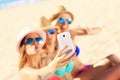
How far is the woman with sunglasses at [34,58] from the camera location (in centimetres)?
237

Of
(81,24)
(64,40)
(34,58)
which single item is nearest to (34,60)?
(34,58)

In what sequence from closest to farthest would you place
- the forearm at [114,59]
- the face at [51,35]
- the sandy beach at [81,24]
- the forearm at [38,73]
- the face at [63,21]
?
the forearm at [38,73] < the face at [51,35] < the face at [63,21] < the forearm at [114,59] < the sandy beach at [81,24]

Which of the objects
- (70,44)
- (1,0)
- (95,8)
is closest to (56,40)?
(70,44)

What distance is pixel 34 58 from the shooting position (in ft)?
7.97

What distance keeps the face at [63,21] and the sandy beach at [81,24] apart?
0.20 metres

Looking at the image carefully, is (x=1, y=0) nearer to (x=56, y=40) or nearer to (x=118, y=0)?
(x=118, y=0)

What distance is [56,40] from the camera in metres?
2.53

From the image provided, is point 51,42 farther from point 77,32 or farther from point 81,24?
point 81,24

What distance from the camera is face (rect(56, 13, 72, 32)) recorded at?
2631 millimetres

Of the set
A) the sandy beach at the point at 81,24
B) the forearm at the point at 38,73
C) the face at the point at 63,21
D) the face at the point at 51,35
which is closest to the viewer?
the forearm at the point at 38,73

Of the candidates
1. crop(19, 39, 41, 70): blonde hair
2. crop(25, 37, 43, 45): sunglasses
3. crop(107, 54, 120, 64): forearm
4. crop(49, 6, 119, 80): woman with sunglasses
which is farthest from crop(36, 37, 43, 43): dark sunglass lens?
crop(107, 54, 120, 64): forearm

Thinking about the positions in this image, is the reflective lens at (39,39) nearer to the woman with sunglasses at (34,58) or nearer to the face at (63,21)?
the woman with sunglasses at (34,58)

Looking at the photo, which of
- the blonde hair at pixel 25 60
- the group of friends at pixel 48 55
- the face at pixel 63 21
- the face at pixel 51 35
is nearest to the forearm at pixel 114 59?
the group of friends at pixel 48 55

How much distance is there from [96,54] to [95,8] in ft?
8.75
